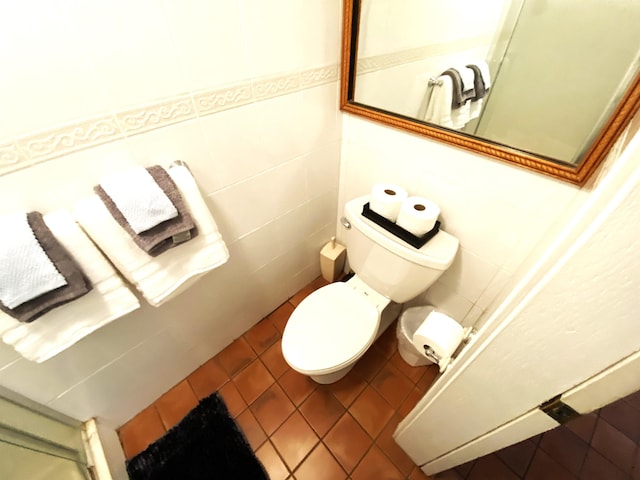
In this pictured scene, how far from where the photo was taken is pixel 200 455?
3.78ft

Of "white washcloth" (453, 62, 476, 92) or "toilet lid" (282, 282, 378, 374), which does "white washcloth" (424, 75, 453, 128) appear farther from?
"toilet lid" (282, 282, 378, 374)

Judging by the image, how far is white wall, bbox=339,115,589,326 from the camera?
0.84 meters

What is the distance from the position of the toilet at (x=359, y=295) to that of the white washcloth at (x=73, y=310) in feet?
1.93

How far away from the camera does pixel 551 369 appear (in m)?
0.40

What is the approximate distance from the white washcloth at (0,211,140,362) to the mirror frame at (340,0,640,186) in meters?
0.97

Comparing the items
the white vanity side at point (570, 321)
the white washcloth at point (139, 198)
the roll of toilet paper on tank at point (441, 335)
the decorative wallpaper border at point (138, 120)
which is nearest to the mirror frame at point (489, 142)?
the decorative wallpaper border at point (138, 120)

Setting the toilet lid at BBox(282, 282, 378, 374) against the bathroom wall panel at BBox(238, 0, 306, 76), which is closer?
the bathroom wall panel at BBox(238, 0, 306, 76)

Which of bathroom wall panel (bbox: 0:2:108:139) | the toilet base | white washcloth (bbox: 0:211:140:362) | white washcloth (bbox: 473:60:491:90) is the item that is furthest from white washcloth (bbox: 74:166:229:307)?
white washcloth (bbox: 473:60:491:90)

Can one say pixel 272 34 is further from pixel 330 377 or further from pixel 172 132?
pixel 330 377

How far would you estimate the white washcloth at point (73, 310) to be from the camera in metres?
0.64

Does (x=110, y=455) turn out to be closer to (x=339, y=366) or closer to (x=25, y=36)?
(x=339, y=366)

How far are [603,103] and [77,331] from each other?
1.45 metres

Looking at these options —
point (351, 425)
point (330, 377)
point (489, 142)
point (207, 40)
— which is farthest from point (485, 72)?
point (351, 425)

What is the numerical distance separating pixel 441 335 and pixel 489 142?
61 cm
